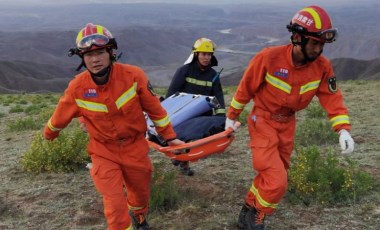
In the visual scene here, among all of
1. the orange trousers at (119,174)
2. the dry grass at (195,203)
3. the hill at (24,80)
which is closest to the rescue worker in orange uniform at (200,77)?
the dry grass at (195,203)

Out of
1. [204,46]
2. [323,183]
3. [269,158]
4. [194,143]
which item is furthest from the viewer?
[204,46]

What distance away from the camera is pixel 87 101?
14.5 feet

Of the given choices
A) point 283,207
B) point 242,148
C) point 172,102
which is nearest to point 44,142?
point 172,102

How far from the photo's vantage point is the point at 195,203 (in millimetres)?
5777

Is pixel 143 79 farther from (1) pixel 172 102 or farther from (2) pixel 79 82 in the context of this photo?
(1) pixel 172 102

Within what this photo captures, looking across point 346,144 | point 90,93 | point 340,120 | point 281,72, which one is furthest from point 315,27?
point 90,93

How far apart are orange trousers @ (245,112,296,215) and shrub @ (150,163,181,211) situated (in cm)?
115

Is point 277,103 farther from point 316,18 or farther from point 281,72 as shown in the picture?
point 316,18

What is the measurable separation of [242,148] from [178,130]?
2852mm

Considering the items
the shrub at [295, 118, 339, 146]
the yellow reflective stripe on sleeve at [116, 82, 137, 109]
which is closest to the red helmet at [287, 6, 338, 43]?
the yellow reflective stripe on sleeve at [116, 82, 137, 109]

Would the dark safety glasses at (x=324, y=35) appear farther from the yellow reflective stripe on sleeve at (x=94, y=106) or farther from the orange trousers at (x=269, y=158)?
the yellow reflective stripe on sleeve at (x=94, y=106)

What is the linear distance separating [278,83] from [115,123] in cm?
178

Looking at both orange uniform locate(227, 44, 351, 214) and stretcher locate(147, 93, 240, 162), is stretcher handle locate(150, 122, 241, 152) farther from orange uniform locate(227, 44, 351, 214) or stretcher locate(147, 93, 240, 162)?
orange uniform locate(227, 44, 351, 214)

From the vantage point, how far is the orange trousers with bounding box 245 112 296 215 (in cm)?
457
